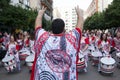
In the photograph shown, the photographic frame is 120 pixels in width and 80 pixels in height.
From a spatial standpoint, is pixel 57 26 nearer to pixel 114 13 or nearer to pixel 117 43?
pixel 117 43

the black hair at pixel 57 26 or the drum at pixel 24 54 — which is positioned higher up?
the black hair at pixel 57 26

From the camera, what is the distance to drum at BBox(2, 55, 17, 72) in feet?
40.8

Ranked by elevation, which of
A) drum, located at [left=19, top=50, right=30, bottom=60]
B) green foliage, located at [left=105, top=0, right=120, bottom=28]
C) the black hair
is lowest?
drum, located at [left=19, top=50, right=30, bottom=60]

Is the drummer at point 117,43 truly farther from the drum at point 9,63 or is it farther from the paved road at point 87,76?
the drum at point 9,63

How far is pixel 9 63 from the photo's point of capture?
41.0 ft

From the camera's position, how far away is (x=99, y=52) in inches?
549

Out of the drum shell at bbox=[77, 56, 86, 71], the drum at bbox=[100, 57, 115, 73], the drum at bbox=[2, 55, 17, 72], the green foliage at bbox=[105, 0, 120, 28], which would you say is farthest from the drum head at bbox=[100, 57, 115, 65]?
the green foliage at bbox=[105, 0, 120, 28]

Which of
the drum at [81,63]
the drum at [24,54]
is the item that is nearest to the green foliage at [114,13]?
the drum at [24,54]

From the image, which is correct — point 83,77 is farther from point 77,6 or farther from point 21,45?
point 77,6

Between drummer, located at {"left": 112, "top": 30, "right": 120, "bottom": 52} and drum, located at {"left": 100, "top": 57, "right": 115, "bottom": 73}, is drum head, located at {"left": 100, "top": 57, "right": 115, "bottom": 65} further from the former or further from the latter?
drummer, located at {"left": 112, "top": 30, "right": 120, "bottom": 52}

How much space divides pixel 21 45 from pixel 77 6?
13.3 metres

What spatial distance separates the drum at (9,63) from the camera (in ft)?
40.8

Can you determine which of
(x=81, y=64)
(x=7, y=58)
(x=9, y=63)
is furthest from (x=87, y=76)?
(x=7, y=58)

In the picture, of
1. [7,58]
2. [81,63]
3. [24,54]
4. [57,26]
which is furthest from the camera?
[24,54]
